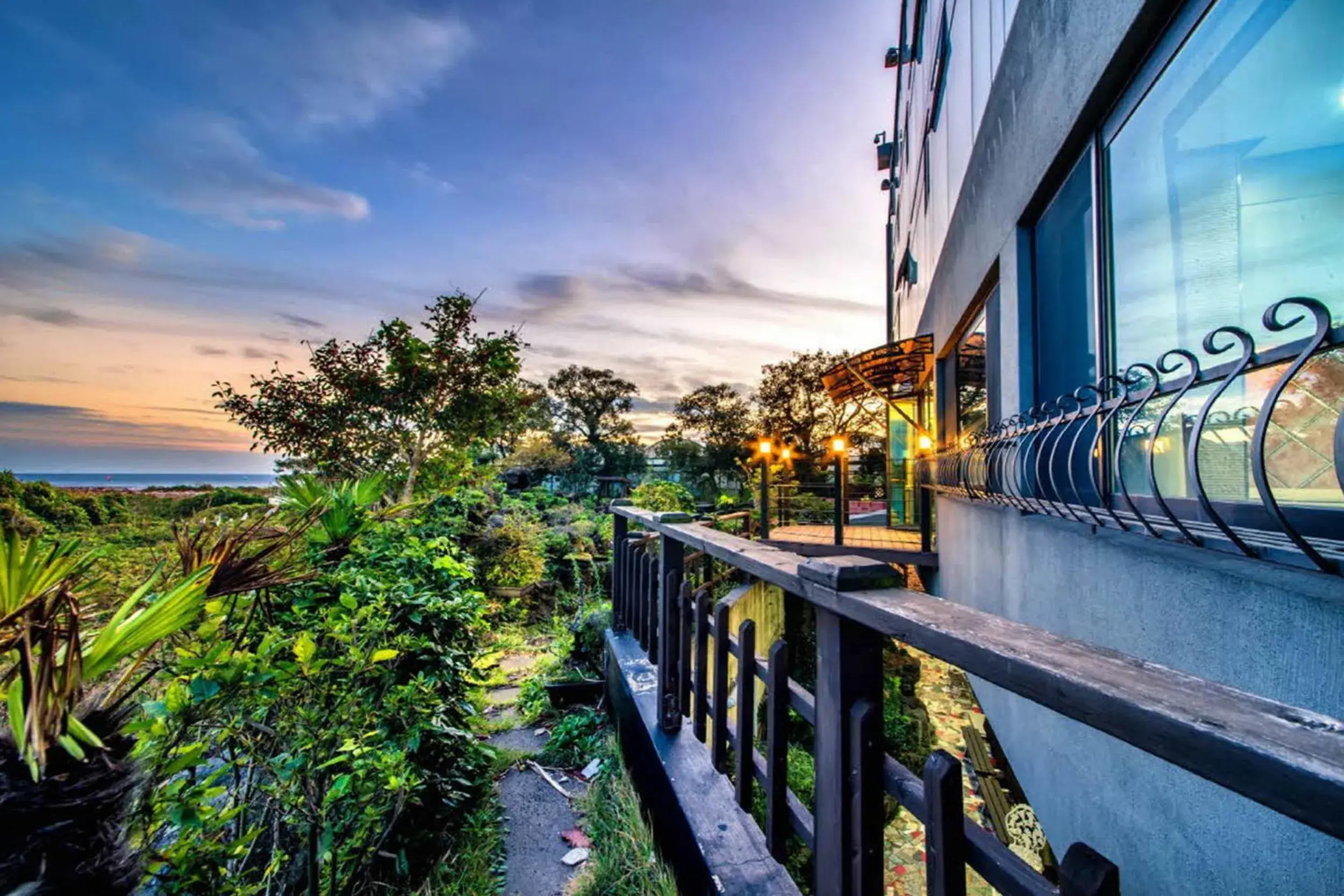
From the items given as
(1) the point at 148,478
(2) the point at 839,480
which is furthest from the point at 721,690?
(1) the point at 148,478

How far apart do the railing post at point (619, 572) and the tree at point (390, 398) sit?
12.1 ft

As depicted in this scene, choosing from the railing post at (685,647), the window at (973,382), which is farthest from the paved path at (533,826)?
the window at (973,382)

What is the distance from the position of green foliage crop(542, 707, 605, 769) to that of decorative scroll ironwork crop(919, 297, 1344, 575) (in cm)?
275

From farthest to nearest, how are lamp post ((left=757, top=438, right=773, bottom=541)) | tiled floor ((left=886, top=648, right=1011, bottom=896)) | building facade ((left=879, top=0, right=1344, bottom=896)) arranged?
lamp post ((left=757, top=438, right=773, bottom=541)) → tiled floor ((left=886, top=648, right=1011, bottom=896)) → building facade ((left=879, top=0, right=1344, bottom=896))

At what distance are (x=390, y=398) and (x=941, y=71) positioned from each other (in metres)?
7.80

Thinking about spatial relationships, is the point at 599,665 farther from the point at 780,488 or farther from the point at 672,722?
the point at 780,488

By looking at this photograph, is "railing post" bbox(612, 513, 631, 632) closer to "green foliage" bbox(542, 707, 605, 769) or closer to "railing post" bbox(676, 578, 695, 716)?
"green foliage" bbox(542, 707, 605, 769)

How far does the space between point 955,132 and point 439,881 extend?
23.6 ft

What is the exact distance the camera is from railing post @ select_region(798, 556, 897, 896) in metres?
0.93

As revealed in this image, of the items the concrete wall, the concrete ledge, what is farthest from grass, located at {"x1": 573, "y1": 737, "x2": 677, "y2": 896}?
the concrete wall

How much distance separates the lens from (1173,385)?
1442 mm

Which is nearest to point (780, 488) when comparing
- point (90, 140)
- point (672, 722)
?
point (672, 722)

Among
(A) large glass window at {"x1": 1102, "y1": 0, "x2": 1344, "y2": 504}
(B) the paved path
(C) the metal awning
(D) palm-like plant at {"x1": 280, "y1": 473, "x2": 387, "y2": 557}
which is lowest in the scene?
(B) the paved path

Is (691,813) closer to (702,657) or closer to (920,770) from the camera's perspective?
(702,657)
